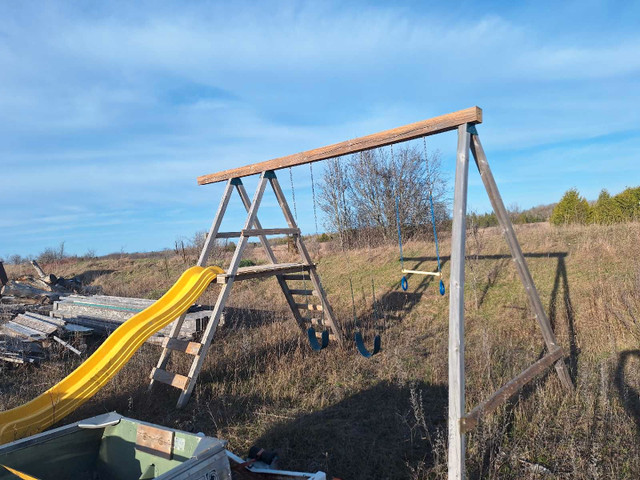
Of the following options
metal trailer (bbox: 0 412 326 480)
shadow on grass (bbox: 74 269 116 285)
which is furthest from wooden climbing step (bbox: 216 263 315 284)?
shadow on grass (bbox: 74 269 116 285)

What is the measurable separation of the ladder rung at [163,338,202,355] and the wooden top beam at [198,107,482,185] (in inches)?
90.5

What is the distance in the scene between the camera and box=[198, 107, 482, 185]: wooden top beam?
12.8ft

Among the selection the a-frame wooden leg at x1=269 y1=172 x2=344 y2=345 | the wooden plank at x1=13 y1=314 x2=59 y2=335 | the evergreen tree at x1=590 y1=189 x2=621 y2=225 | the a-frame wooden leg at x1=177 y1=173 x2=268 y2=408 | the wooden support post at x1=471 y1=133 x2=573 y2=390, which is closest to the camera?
the wooden support post at x1=471 y1=133 x2=573 y2=390

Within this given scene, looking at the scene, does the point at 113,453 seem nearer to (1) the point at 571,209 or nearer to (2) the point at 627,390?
(2) the point at 627,390

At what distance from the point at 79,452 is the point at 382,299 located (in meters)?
7.01

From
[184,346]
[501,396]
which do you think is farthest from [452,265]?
[184,346]

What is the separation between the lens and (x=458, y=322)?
3.46 metres

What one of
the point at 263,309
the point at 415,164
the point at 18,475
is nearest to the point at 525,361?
the point at 18,475

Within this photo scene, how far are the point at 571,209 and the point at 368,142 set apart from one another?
1319 centimetres

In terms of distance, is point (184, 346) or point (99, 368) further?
point (184, 346)

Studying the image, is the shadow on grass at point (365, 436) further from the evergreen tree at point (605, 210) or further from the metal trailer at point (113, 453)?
the evergreen tree at point (605, 210)

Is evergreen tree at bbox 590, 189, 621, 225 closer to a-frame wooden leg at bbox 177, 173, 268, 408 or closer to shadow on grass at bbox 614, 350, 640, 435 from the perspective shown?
shadow on grass at bbox 614, 350, 640, 435

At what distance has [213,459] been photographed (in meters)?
2.43

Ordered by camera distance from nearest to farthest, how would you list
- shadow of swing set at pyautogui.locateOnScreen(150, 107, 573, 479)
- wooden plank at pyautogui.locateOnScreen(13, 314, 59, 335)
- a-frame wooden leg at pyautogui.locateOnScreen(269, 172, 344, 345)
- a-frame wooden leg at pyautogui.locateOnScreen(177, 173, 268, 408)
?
shadow of swing set at pyautogui.locateOnScreen(150, 107, 573, 479) < a-frame wooden leg at pyautogui.locateOnScreen(177, 173, 268, 408) < a-frame wooden leg at pyautogui.locateOnScreen(269, 172, 344, 345) < wooden plank at pyautogui.locateOnScreen(13, 314, 59, 335)
